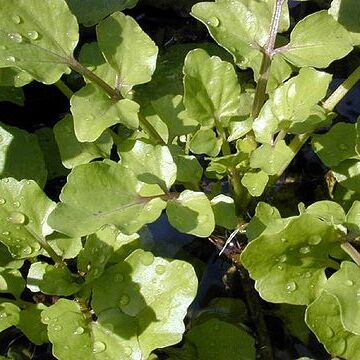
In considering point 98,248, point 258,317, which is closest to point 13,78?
point 98,248

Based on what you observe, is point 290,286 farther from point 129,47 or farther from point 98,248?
point 129,47

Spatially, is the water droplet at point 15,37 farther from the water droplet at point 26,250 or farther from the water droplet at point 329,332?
the water droplet at point 329,332

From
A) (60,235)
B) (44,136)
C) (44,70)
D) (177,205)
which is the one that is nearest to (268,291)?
(177,205)

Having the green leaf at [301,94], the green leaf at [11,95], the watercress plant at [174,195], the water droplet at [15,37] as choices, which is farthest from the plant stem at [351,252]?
the green leaf at [11,95]

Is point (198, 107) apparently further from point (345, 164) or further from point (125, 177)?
point (345, 164)

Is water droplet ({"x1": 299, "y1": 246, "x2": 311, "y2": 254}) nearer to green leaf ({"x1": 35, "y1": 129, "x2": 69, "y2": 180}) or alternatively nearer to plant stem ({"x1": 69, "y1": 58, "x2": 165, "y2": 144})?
plant stem ({"x1": 69, "y1": 58, "x2": 165, "y2": 144})

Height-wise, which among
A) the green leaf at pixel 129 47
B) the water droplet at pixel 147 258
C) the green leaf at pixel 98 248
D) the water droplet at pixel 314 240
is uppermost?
the green leaf at pixel 129 47

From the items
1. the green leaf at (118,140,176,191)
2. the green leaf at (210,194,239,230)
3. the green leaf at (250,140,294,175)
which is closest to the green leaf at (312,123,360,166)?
the green leaf at (250,140,294,175)
